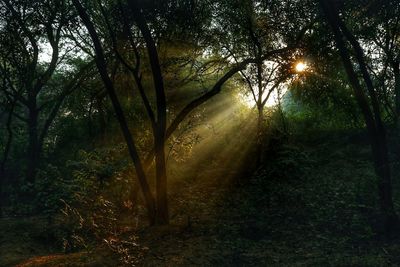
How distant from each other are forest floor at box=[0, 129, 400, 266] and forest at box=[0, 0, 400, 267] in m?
0.06

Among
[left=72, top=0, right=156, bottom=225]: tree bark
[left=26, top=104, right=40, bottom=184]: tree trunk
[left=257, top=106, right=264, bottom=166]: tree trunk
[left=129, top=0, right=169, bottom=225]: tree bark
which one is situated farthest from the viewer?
[left=26, top=104, right=40, bottom=184]: tree trunk

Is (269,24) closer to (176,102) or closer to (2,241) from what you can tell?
(176,102)

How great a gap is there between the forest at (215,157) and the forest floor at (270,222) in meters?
0.06

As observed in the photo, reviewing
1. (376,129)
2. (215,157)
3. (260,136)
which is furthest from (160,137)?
(215,157)

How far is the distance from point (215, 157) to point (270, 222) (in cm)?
1005

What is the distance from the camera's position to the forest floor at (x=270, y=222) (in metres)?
10.2

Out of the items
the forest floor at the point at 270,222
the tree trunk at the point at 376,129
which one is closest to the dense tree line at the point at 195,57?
the tree trunk at the point at 376,129

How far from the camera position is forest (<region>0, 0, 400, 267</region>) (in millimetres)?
10867

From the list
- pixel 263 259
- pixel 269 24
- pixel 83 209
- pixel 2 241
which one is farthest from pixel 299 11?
pixel 2 241

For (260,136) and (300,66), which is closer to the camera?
(300,66)

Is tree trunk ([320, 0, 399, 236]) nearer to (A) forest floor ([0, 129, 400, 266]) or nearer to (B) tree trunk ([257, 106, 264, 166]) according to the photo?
(A) forest floor ([0, 129, 400, 266])

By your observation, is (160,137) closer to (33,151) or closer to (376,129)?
(376,129)

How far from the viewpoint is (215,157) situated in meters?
23.3

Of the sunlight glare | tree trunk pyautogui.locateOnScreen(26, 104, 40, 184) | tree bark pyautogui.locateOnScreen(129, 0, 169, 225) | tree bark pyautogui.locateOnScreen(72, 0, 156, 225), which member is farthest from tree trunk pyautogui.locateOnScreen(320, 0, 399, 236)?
tree trunk pyautogui.locateOnScreen(26, 104, 40, 184)
